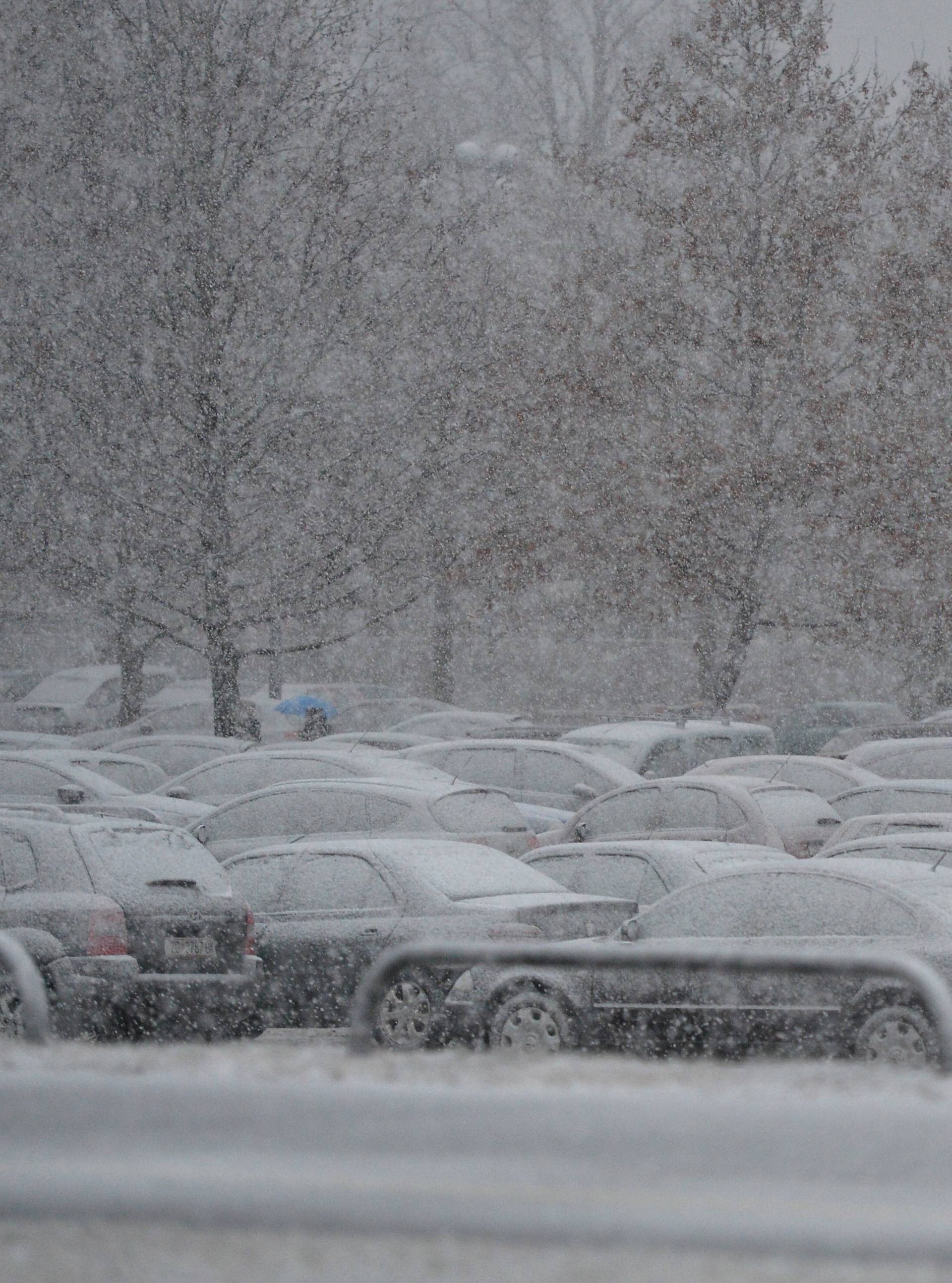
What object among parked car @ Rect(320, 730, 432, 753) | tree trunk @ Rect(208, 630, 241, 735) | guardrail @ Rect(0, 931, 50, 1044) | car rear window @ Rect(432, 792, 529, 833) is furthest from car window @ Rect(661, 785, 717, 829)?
guardrail @ Rect(0, 931, 50, 1044)

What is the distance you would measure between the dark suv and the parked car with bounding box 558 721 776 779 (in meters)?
8.31

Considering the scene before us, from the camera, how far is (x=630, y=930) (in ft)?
30.3

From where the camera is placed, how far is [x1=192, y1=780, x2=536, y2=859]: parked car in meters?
13.5

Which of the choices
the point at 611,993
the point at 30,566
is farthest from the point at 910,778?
the point at 30,566

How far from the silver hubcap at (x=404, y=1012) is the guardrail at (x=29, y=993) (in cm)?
655

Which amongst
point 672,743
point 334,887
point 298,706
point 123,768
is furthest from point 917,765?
point 298,706

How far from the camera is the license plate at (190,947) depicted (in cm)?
1020

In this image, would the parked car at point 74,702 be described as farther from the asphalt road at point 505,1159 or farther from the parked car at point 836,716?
the asphalt road at point 505,1159

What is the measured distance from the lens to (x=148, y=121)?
2191 cm

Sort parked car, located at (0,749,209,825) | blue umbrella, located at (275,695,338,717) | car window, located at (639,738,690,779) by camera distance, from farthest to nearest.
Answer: blue umbrella, located at (275,695,338,717), car window, located at (639,738,690,779), parked car, located at (0,749,209,825)

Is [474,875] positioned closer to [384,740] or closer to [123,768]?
[123,768]

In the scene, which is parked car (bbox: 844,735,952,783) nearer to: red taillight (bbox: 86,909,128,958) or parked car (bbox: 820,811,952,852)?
parked car (bbox: 820,811,952,852)

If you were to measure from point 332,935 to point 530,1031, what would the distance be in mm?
1824

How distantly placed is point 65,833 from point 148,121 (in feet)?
45.6
